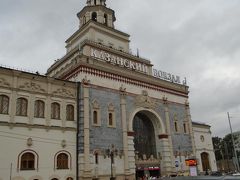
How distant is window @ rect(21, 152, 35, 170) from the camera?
25.8 m

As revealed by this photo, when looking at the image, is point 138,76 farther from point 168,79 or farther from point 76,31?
point 76,31

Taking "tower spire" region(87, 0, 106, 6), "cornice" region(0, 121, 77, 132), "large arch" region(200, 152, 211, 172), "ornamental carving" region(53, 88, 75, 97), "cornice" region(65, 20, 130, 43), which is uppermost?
"tower spire" region(87, 0, 106, 6)

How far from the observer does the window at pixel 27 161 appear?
25.8 meters

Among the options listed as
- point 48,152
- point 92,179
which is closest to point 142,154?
point 92,179

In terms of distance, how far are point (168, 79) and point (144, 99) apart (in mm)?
7607

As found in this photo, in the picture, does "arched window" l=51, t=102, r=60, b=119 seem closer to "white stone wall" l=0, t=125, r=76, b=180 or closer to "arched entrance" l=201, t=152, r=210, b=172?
"white stone wall" l=0, t=125, r=76, b=180

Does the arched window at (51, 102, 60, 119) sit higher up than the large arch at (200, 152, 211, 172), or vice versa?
the arched window at (51, 102, 60, 119)

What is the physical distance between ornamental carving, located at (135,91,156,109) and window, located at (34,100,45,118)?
1317cm

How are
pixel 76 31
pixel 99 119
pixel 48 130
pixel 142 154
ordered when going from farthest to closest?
pixel 76 31 → pixel 142 154 → pixel 99 119 → pixel 48 130

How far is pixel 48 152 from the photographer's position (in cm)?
2761

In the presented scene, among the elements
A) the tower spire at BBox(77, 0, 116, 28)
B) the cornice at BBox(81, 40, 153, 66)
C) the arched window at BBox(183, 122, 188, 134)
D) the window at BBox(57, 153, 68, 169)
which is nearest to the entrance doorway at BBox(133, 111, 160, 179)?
the arched window at BBox(183, 122, 188, 134)

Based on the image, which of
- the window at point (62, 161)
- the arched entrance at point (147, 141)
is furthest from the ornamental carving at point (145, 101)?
the window at point (62, 161)

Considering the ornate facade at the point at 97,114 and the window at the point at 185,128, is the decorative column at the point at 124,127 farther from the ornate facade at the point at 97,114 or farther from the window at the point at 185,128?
the window at the point at 185,128

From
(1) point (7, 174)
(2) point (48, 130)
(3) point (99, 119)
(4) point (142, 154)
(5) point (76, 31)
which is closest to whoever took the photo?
(1) point (7, 174)
